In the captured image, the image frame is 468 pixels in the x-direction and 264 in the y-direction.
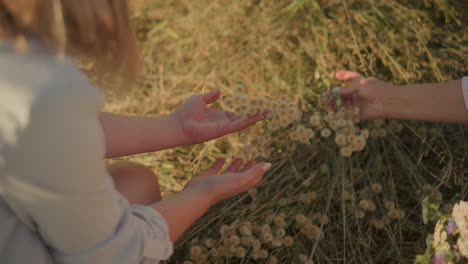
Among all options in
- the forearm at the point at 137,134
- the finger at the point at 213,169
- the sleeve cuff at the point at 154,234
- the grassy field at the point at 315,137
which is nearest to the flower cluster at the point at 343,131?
the grassy field at the point at 315,137

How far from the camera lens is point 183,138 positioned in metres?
1.14

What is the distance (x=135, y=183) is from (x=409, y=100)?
0.67m

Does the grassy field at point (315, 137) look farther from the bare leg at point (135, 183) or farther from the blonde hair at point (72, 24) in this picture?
the blonde hair at point (72, 24)

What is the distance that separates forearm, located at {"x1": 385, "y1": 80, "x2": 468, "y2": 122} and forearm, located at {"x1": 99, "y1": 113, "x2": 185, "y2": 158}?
52 centimetres

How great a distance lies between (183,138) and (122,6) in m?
0.53

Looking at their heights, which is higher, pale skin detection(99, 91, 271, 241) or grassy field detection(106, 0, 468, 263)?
pale skin detection(99, 91, 271, 241)

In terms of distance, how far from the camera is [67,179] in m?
0.57

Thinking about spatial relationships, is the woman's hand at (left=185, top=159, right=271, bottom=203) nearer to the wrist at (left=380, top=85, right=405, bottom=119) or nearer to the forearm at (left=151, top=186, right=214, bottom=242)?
the forearm at (left=151, top=186, right=214, bottom=242)

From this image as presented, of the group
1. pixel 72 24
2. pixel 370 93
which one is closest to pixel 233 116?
pixel 370 93

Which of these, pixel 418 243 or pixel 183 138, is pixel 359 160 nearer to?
pixel 418 243

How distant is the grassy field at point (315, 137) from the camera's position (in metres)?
1.12

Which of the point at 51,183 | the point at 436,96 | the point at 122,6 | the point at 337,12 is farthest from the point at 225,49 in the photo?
the point at 51,183

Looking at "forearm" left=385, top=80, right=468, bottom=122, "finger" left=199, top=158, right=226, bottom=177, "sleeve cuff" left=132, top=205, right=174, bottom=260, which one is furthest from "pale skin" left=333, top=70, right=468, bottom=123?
"sleeve cuff" left=132, top=205, right=174, bottom=260

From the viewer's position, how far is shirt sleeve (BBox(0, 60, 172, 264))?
0.54 metres
